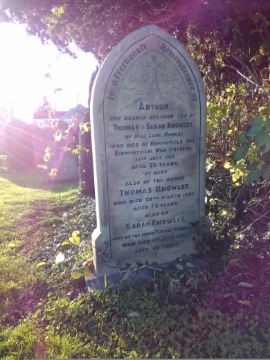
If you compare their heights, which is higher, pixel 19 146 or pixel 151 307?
pixel 19 146

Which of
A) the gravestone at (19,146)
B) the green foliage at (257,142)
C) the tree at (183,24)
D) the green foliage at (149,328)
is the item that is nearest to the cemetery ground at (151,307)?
the green foliage at (149,328)

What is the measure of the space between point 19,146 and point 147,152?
33.4 feet

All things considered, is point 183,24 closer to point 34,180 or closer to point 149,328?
point 149,328

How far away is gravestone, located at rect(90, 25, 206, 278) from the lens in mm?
3078

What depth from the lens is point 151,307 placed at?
265 cm

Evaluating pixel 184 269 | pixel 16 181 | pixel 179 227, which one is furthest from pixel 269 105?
pixel 16 181

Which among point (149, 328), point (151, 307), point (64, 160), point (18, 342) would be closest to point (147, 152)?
point (151, 307)

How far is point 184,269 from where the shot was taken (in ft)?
10.4

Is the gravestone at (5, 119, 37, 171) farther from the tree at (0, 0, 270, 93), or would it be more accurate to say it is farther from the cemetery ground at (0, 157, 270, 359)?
the cemetery ground at (0, 157, 270, 359)

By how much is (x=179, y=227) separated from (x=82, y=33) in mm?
2776

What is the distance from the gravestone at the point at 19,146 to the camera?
40.5 feet

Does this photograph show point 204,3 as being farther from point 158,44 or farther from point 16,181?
point 16,181

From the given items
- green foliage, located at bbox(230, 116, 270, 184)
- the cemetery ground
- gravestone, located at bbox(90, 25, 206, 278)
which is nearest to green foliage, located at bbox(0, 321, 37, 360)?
the cemetery ground

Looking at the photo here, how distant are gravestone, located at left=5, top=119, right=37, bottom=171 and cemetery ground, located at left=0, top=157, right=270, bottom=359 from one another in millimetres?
9088
